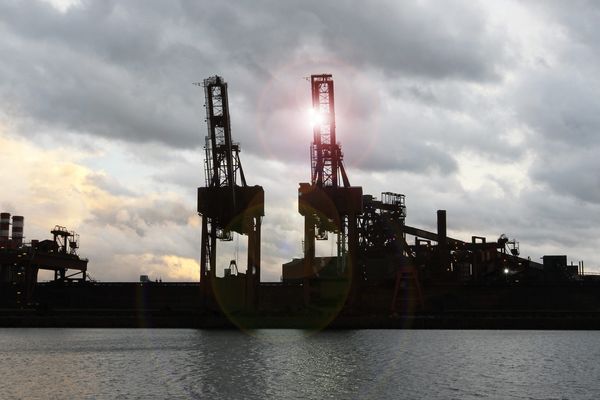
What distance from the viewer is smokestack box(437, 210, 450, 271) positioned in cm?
12825

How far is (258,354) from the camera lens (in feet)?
217

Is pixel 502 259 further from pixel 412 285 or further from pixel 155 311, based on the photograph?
pixel 155 311

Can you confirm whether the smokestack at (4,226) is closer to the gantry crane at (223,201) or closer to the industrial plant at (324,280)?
the industrial plant at (324,280)

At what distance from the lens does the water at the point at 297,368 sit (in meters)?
44.3

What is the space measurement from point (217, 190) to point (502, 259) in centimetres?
5050

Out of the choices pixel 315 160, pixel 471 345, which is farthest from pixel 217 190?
pixel 471 345

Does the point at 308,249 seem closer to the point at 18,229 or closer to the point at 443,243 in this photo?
the point at 443,243

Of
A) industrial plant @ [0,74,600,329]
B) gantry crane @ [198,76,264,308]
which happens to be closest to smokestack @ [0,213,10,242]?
industrial plant @ [0,74,600,329]

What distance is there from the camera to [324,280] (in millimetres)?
111562

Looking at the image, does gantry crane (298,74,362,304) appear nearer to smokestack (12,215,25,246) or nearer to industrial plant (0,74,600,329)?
industrial plant (0,74,600,329)

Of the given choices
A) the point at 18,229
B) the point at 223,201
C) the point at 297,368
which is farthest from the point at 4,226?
the point at 297,368

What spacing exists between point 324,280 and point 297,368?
56003 millimetres

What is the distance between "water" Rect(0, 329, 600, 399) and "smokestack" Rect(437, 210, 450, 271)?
41.0m

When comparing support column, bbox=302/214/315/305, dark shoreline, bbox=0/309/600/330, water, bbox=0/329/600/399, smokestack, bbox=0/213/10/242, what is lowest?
water, bbox=0/329/600/399
